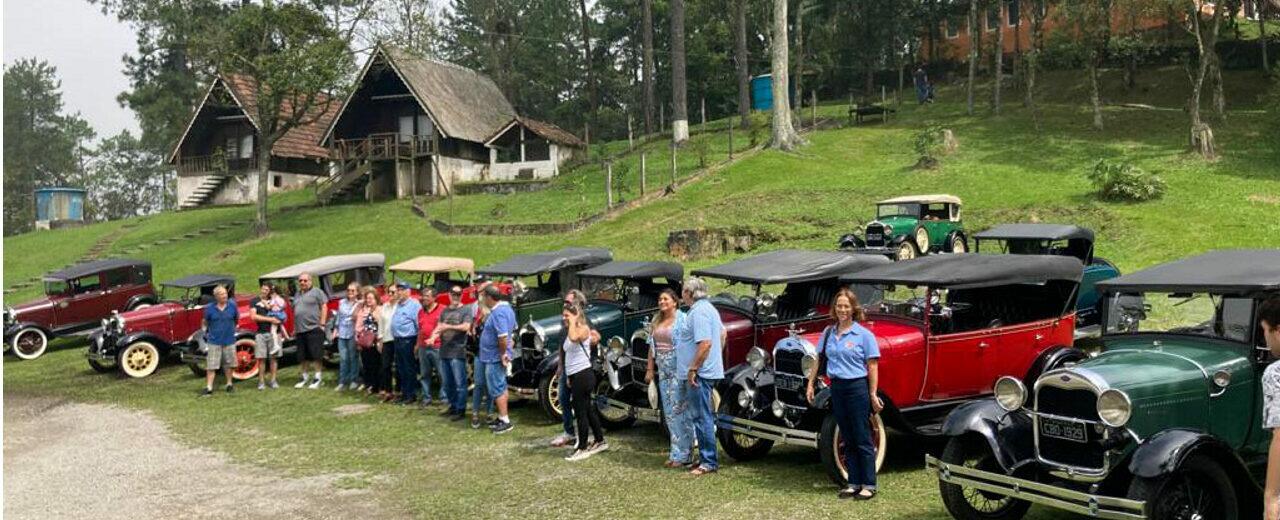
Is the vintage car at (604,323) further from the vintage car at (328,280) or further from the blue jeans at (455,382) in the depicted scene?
the vintage car at (328,280)

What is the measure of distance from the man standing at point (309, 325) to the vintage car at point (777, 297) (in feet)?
22.7

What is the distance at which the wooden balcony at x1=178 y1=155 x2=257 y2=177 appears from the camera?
4778 cm

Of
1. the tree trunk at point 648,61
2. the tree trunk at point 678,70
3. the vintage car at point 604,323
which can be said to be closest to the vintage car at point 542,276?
the vintage car at point 604,323

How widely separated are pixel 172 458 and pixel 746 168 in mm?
25428

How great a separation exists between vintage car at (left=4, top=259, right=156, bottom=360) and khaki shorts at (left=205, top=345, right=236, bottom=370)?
782 centimetres

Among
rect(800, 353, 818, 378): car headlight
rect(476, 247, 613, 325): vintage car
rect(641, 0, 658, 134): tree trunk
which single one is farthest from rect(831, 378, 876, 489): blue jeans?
rect(641, 0, 658, 134): tree trunk

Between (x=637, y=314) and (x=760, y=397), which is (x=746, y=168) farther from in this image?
(x=760, y=397)

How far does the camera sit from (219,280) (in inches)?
784

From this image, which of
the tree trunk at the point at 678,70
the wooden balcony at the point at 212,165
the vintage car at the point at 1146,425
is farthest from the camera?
the wooden balcony at the point at 212,165

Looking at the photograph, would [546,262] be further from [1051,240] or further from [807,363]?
[1051,240]

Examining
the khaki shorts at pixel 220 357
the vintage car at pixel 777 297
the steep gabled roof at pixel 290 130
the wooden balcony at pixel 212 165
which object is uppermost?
the steep gabled roof at pixel 290 130

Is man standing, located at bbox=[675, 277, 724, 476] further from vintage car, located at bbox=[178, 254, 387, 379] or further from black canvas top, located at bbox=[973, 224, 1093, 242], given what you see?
vintage car, located at bbox=[178, 254, 387, 379]

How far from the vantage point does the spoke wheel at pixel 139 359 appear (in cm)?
1734

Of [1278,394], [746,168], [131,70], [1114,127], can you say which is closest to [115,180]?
[131,70]
